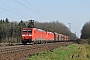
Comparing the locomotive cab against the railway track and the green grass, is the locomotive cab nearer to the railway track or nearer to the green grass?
the railway track

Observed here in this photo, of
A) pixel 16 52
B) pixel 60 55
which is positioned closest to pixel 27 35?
pixel 16 52

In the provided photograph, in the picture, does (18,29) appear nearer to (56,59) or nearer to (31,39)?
(31,39)

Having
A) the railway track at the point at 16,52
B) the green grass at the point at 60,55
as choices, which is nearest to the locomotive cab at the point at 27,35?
the railway track at the point at 16,52

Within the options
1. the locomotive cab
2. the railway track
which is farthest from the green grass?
the locomotive cab

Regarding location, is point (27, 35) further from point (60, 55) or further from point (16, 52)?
point (60, 55)

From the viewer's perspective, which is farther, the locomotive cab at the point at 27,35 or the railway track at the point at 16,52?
the locomotive cab at the point at 27,35

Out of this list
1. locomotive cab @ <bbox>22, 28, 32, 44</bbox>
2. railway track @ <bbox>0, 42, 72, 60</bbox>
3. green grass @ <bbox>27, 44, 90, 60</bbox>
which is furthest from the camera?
locomotive cab @ <bbox>22, 28, 32, 44</bbox>

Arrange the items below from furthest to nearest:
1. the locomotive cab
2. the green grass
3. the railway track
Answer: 1. the locomotive cab
2. the green grass
3. the railway track

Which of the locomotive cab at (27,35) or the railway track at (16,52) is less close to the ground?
the locomotive cab at (27,35)

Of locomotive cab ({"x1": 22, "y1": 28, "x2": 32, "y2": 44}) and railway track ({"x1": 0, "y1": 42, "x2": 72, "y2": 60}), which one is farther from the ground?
locomotive cab ({"x1": 22, "y1": 28, "x2": 32, "y2": 44})

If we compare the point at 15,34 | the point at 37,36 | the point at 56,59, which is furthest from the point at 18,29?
the point at 56,59

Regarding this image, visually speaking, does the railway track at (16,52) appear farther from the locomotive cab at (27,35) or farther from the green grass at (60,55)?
the locomotive cab at (27,35)

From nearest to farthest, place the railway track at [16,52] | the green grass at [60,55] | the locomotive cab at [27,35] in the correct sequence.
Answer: the railway track at [16,52]
the green grass at [60,55]
the locomotive cab at [27,35]

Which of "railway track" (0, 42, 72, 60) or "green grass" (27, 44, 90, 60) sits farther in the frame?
"green grass" (27, 44, 90, 60)
